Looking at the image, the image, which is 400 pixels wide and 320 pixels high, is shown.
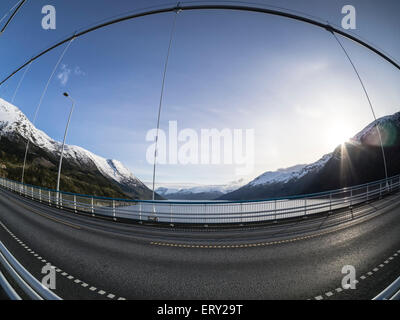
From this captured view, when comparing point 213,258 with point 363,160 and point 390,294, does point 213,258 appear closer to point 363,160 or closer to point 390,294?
point 390,294

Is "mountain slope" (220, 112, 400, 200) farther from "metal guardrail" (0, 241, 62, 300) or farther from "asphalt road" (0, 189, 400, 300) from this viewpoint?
"metal guardrail" (0, 241, 62, 300)

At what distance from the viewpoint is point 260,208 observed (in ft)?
35.7

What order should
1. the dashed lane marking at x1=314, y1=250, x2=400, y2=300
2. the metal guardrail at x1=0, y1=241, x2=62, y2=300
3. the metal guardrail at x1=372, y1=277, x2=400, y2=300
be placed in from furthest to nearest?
the dashed lane marking at x1=314, y1=250, x2=400, y2=300
the metal guardrail at x1=372, y1=277, x2=400, y2=300
the metal guardrail at x1=0, y1=241, x2=62, y2=300

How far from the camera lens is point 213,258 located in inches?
234

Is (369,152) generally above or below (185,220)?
above

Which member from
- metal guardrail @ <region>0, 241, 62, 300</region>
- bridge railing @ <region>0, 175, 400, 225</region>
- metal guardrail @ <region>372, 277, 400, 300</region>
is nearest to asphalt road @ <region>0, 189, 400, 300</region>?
metal guardrail @ <region>372, 277, 400, 300</region>

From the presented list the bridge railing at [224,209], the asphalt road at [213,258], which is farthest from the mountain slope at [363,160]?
the asphalt road at [213,258]

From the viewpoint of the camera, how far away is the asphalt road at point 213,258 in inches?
162

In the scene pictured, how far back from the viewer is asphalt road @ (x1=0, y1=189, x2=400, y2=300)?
411 cm

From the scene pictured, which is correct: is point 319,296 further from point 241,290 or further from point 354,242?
point 354,242

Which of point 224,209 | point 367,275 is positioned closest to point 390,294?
point 367,275

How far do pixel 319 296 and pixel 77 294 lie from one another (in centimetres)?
567

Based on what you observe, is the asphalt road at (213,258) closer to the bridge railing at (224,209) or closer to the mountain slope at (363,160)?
the bridge railing at (224,209)
